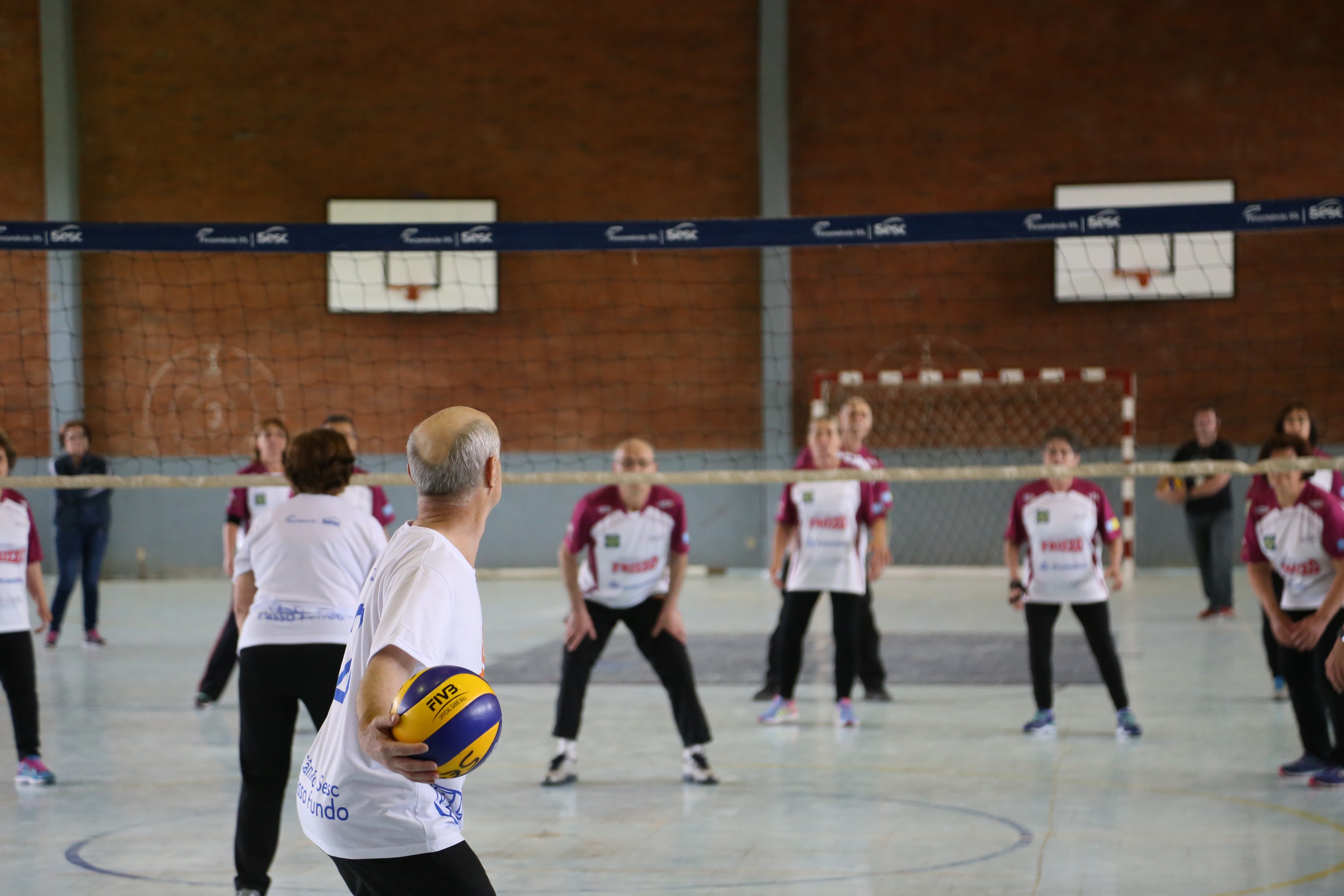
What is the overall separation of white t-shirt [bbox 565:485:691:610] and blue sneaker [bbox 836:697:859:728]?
1.67 m

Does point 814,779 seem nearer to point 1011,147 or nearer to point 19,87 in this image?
point 1011,147

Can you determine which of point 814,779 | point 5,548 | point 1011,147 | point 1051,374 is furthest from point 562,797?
point 1011,147

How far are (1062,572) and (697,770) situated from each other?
7.35 feet

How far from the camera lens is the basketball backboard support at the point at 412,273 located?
52.1ft

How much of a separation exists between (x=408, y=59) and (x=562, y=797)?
12.3 meters

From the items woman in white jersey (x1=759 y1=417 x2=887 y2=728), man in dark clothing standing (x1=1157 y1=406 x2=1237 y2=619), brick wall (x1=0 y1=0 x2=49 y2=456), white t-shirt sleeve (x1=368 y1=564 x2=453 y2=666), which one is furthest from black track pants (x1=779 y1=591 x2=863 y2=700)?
brick wall (x1=0 y1=0 x2=49 y2=456)

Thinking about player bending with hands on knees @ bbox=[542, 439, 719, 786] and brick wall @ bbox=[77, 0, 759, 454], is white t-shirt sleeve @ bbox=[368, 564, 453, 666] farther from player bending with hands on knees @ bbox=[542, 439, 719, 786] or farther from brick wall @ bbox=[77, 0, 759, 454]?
brick wall @ bbox=[77, 0, 759, 454]

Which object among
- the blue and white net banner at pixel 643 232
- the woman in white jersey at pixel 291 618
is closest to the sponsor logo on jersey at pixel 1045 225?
the blue and white net banner at pixel 643 232

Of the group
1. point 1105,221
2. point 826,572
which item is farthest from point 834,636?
point 1105,221

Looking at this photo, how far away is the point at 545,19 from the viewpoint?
16203mm

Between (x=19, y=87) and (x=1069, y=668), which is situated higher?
(x=19, y=87)

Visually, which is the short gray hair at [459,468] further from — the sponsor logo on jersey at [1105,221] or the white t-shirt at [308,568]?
the sponsor logo on jersey at [1105,221]

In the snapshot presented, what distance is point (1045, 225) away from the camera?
6.14 meters

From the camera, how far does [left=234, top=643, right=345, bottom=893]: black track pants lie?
423 cm
